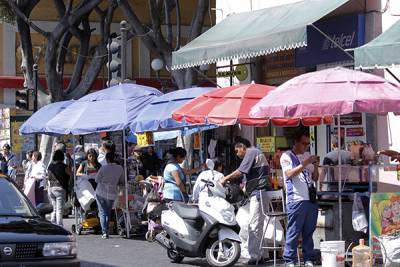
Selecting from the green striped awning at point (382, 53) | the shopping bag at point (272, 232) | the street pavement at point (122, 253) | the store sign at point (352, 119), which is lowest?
the street pavement at point (122, 253)

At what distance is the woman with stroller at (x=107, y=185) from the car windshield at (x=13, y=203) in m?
5.79

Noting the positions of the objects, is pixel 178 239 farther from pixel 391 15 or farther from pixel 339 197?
pixel 391 15

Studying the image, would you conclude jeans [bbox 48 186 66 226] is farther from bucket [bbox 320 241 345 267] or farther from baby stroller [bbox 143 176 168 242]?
bucket [bbox 320 241 345 267]

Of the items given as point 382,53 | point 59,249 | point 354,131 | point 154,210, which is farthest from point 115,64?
point 59,249

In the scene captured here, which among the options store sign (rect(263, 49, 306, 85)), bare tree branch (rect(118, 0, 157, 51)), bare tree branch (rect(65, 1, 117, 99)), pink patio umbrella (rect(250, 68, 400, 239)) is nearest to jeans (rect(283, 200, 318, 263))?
pink patio umbrella (rect(250, 68, 400, 239))

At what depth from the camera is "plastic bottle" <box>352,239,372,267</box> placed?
37.0 feet

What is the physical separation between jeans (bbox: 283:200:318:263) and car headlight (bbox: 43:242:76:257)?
11.1 ft

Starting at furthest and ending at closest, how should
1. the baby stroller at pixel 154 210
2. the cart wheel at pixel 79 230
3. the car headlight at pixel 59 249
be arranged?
the cart wheel at pixel 79 230, the baby stroller at pixel 154 210, the car headlight at pixel 59 249

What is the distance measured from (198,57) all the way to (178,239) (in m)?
5.18

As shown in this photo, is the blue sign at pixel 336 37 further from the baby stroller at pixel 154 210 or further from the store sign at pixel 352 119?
the baby stroller at pixel 154 210

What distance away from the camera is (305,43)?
14.3 meters

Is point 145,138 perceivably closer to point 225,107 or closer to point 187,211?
point 225,107

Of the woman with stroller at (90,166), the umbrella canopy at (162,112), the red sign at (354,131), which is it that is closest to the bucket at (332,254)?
the red sign at (354,131)

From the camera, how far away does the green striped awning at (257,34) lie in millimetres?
14680
